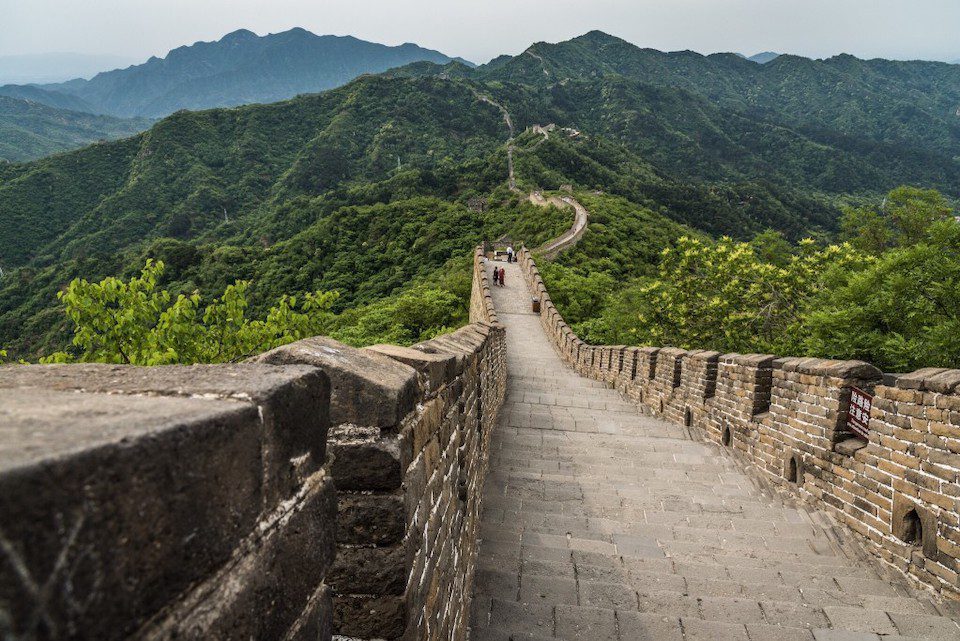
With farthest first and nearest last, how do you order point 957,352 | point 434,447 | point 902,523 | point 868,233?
point 868,233, point 957,352, point 902,523, point 434,447

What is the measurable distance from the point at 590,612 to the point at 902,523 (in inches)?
97.0

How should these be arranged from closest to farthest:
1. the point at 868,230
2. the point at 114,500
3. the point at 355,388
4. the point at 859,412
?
the point at 114,500 < the point at 355,388 < the point at 859,412 < the point at 868,230

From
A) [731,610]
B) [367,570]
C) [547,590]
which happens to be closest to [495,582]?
[547,590]

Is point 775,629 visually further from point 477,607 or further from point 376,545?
point 376,545

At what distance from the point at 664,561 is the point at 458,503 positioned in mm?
1970

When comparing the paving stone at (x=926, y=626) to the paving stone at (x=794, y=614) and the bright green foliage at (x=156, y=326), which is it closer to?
the paving stone at (x=794, y=614)

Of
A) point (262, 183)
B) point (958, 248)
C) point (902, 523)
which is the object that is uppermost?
point (262, 183)

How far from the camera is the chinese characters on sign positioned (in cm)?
483

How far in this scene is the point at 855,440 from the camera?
16.6ft

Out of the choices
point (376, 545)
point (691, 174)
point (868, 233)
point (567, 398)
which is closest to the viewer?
point (376, 545)

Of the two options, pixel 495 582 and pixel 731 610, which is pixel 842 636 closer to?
pixel 731 610

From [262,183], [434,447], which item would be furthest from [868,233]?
[262,183]

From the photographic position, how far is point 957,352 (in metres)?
5.00

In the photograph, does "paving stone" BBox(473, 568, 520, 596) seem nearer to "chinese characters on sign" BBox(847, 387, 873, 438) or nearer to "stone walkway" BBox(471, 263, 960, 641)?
"stone walkway" BBox(471, 263, 960, 641)
